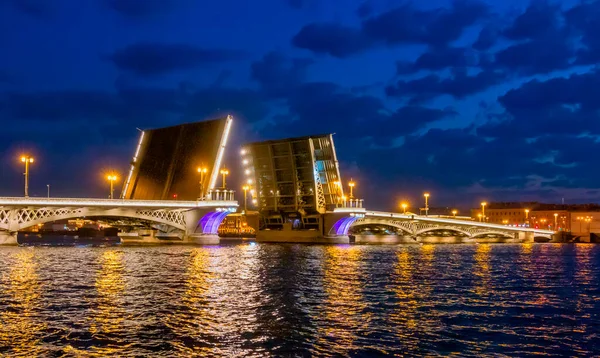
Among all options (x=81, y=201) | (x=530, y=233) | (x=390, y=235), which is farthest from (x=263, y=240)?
(x=530, y=233)

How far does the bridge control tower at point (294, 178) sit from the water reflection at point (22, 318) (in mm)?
45204

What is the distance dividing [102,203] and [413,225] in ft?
152

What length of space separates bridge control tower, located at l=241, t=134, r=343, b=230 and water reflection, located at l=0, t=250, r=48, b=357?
45204 mm

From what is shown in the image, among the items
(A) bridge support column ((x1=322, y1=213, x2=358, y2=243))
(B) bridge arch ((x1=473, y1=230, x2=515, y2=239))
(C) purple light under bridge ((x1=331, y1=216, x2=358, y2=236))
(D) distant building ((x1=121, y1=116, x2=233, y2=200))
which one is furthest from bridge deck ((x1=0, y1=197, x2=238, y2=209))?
(B) bridge arch ((x1=473, y1=230, x2=515, y2=239))

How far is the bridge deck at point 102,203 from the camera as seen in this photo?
166 ft

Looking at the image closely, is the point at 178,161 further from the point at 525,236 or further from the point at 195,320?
the point at 525,236

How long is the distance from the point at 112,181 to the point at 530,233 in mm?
67419

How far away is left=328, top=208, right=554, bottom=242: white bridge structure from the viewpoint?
7719 centimetres

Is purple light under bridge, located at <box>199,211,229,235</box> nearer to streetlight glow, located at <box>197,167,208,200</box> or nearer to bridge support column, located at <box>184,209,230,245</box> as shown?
bridge support column, located at <box>184,209,230,245</box>

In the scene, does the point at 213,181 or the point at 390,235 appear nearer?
the point at 213,181

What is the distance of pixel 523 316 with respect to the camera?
746 inches

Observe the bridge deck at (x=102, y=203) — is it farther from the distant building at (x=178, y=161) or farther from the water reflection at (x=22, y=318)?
the water reflection at (x=22, y=318)

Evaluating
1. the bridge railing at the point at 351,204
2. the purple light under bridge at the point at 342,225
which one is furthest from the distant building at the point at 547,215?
the purple light under bridge at the point at 342,225

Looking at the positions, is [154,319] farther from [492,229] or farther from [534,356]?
[492,229]
